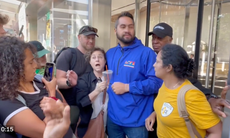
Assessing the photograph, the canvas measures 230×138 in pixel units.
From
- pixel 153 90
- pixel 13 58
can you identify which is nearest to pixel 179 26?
pixel 153 90

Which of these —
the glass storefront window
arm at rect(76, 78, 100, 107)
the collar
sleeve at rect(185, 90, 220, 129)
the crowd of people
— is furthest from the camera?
the glass storefront window

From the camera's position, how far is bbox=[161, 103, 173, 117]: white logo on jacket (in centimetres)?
117

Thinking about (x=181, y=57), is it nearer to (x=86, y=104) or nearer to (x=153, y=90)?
(x=153, y=90)

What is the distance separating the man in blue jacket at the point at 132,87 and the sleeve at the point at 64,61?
1.67ft

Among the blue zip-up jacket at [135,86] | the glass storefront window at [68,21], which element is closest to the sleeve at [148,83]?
the blue zip-up jacket at [135,86]

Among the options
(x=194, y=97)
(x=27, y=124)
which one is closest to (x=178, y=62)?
(x=194, y=97)

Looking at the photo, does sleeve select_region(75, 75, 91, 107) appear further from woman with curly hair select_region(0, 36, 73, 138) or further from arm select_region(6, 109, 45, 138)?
arm select_region(6, 109, 45, 138)

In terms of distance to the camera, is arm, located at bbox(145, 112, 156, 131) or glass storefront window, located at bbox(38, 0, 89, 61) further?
glass storefront window, located at bbox(38, 0, 89, 61)

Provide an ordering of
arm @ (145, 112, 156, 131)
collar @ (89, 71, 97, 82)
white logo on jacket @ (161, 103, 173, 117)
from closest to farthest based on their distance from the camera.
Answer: white logo on jacket @ (161, 103, 173, 117) < arm @ (145, 112, 156, 131) < collar @ (89, 71, 97, 82)

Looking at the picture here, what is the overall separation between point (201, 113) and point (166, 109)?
0.79 feet

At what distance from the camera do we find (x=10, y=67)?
954mm

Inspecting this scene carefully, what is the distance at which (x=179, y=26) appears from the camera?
17.9 ft
